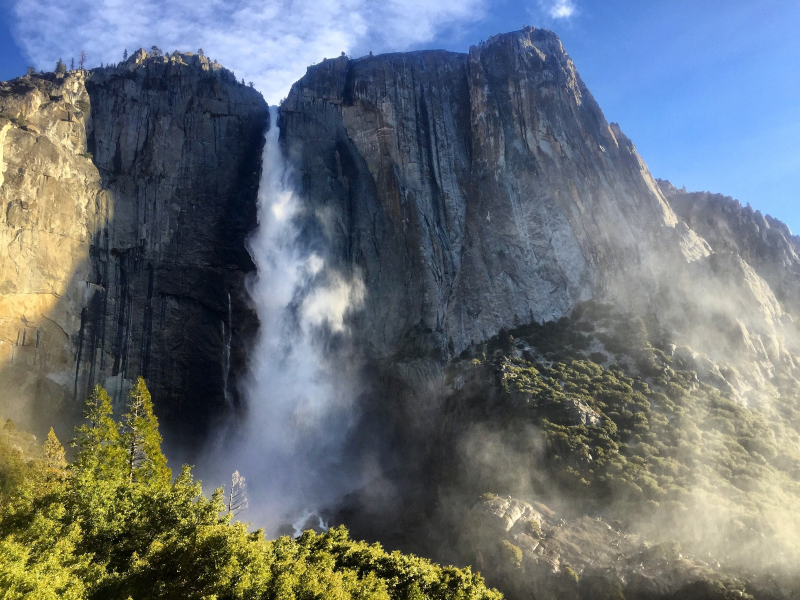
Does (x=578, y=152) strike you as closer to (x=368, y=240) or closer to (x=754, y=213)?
(x=368, y=240)

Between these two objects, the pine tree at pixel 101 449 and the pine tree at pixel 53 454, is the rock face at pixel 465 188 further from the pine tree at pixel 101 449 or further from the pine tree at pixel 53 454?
the pine tree at pixel 53 454

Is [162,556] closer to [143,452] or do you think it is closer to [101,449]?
[101,449]

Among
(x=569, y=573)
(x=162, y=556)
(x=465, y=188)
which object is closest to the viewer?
(x=162, y=556)

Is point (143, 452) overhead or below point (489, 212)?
below

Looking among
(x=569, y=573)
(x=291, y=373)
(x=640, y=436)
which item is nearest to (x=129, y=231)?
(x=291, y=373)

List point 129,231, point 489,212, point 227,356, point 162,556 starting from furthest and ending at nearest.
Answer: point 489,212, point 227,356, point 129,231, point 162,556

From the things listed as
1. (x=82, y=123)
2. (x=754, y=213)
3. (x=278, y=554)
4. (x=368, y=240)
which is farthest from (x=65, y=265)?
(x=754, y=213)

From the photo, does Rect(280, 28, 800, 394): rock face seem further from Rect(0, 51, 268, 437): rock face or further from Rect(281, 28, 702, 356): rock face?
Rect(0, 51, 268, 437): rock face
